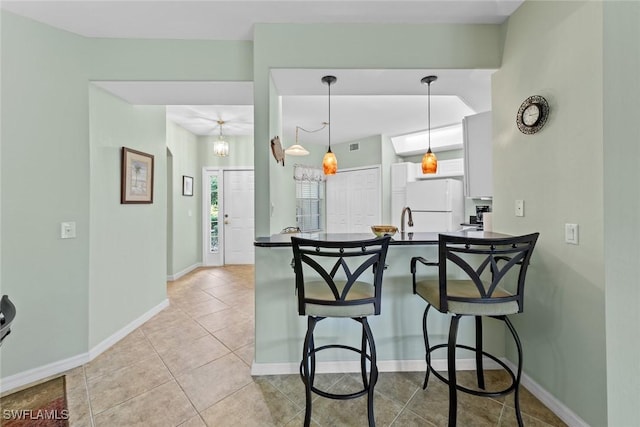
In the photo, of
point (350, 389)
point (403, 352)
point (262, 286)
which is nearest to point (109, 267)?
point (262, 286)

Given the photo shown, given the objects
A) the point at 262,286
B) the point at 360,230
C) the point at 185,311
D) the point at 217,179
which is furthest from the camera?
the point at 360,230

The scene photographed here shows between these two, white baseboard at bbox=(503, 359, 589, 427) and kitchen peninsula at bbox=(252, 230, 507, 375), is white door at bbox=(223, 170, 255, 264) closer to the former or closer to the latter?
kitchen peninsula at bbox=(252, 230, 507, 375)

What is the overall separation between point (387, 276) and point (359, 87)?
1608 mm

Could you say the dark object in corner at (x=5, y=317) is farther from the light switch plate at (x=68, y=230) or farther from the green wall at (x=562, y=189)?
the green wall at (x=562, y=189)

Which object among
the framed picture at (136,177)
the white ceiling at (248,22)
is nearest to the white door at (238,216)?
the framed picture at (136,177)

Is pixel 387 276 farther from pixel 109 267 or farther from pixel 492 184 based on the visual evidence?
pixel 109 267

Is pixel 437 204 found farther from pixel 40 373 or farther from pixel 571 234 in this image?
pixel 40 373

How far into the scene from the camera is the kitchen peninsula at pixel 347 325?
A: 1922 millimetres

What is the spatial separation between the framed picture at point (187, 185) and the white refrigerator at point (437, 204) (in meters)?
3.81

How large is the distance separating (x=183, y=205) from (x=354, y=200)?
321 cm

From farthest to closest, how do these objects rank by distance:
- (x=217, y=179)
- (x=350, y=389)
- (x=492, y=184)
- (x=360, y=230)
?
(x=360, y=230), (x=217, y=179), (x=492, y=184), (x=350, y=389)

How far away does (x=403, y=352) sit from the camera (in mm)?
1974

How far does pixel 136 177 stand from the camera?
2686 mm

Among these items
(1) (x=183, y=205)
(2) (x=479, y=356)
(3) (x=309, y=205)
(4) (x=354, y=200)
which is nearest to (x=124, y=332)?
(1) (x=183, y=205)
